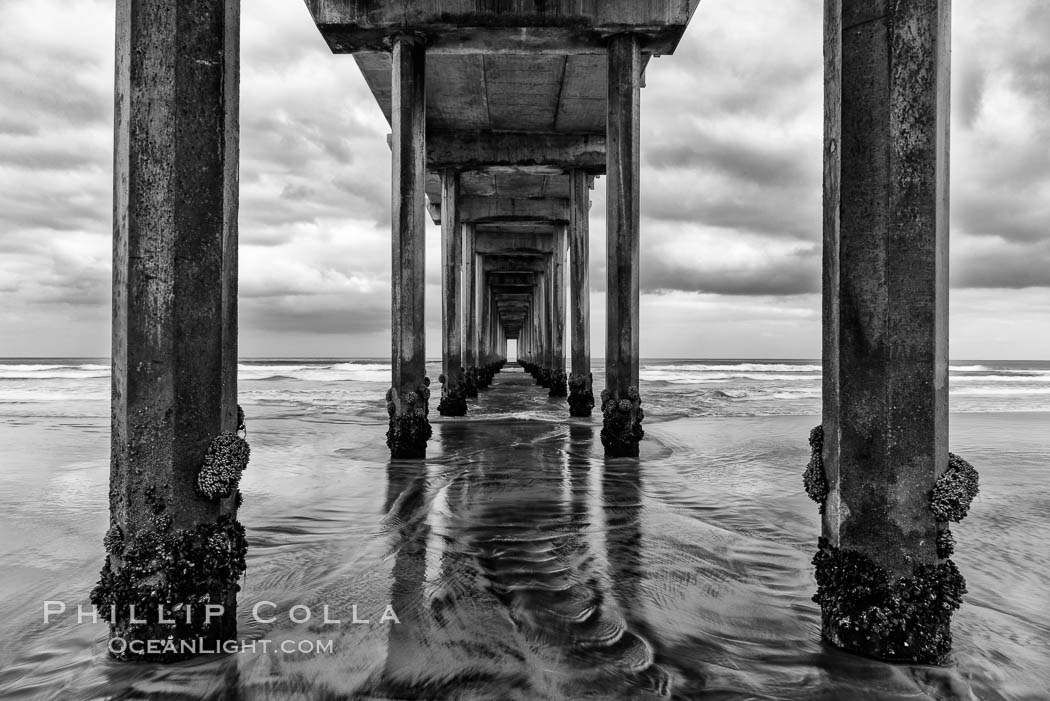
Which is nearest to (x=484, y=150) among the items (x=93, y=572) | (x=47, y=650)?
(x=93, y=572)

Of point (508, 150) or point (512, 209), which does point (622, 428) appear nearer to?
point (508, 150)

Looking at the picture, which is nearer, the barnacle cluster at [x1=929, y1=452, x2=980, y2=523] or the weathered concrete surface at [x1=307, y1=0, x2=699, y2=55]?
the barnacle cluster at [x1=929, y1=452, x2=980, y2=523]

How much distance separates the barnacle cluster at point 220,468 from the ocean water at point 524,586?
2.52 ft

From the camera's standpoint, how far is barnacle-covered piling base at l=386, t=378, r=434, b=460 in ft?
28.0

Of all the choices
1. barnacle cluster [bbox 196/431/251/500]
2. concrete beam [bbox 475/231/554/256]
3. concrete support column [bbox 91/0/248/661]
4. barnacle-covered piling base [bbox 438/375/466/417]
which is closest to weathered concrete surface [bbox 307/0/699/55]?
concrete support column [bbox 91/0/248/661]

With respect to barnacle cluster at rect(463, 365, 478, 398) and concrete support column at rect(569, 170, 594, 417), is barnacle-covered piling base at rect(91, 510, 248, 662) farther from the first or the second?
barnacle cluster at rect(463, 365, 478, 398)

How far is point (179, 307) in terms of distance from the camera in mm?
2596

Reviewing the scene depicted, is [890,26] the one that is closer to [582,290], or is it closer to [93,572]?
[93,572]

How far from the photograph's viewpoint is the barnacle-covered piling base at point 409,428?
853 cm

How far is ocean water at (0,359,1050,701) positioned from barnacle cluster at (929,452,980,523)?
683 mm

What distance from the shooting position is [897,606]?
8.77 ft

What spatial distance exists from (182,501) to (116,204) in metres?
1.27

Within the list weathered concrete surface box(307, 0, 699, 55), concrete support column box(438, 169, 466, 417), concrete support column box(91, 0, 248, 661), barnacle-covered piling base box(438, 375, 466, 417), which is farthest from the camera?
concrete support column box(438, 169, 466, 417)

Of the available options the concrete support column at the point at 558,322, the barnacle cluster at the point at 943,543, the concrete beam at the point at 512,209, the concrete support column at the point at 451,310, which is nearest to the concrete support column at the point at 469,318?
the concrete beam at the point at 512,209
